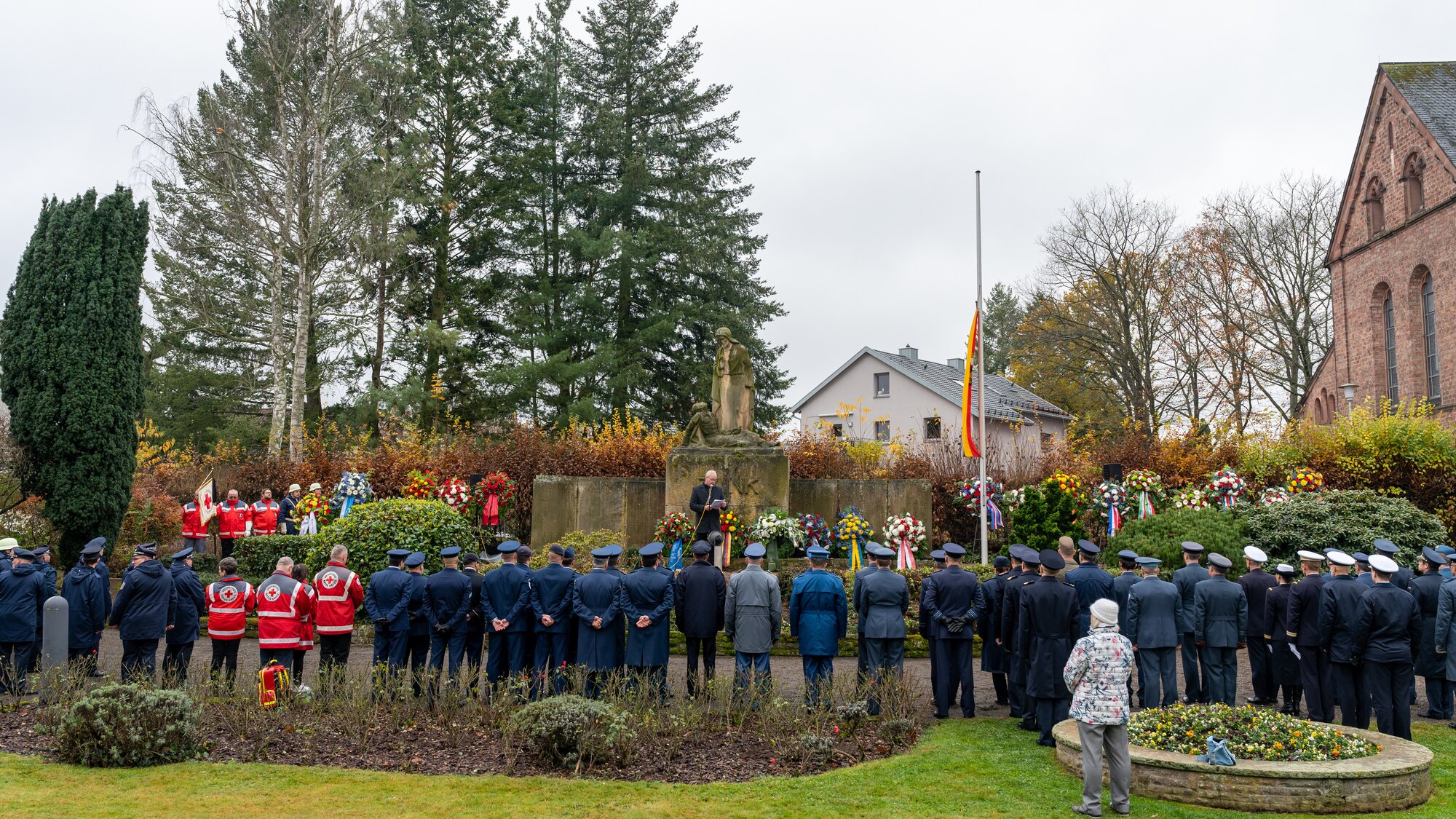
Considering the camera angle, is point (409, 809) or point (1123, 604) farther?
point (1123, 604)

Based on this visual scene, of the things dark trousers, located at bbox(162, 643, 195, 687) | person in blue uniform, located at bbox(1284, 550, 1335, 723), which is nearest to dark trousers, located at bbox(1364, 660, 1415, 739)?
person in blue uniform, located at bbox(1284, 550, 1335, 723)

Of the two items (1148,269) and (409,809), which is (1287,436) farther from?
(409,809)

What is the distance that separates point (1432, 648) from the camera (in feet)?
33.2

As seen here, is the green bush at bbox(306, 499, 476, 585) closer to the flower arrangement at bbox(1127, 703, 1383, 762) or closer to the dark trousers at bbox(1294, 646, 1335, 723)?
the flower arrangement at bbox(1127, 703, 1383, 762)

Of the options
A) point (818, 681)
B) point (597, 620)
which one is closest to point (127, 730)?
point (597, 620)

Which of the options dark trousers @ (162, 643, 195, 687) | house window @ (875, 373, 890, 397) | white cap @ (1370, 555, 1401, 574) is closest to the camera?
white cap @ (1370, 555, 1401, 574)

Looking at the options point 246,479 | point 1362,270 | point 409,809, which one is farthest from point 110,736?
point 1362,270

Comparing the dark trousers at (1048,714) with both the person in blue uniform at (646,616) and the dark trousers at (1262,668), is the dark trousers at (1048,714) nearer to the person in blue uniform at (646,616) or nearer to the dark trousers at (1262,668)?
the dark trousers at (1262,668)

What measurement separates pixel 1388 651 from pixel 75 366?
18433 millimetres

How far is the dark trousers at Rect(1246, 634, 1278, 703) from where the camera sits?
10.7 m

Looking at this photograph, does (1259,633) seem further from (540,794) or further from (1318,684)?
(540,794)

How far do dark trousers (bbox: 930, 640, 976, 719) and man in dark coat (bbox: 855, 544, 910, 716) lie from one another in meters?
0.43

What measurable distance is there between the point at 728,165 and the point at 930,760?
95.4 ft

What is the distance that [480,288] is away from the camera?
33.3 m
